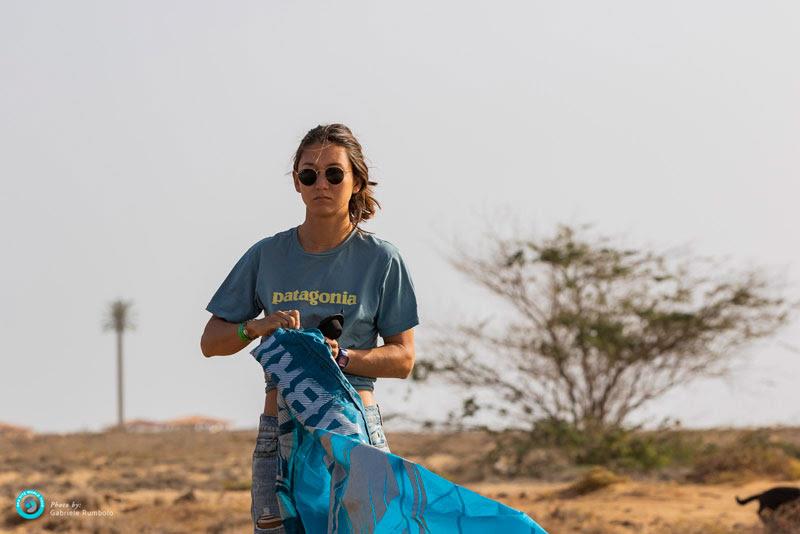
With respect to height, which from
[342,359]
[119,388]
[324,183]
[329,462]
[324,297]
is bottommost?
[329,462]

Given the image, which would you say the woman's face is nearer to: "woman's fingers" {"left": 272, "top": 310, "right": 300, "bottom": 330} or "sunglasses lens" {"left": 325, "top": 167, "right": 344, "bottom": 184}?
"sunglasses lens" {"left": 325, "top": 167, "right": 344, "bottom": 184}

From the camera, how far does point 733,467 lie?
58.5 feet

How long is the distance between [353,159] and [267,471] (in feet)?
3.41

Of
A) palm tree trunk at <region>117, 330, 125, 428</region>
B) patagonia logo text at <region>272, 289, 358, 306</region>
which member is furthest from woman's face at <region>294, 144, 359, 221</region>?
palm tree trunk at <region>117, 330, 125, 428</region>

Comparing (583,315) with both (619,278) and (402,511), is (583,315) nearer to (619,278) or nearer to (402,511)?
(619,278)


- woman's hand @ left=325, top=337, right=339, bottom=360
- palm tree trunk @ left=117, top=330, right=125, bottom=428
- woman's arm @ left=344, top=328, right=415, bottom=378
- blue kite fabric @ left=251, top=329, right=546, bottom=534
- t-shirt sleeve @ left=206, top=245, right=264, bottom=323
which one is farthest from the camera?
palm tree trunk @ left=117, top=330, right=125, bottom=428

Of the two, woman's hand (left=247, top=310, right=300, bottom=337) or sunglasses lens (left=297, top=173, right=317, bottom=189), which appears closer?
woman's hand (left=247, top=310, right=300, bottom=337)

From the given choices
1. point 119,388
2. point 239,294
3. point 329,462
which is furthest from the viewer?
point 119,388

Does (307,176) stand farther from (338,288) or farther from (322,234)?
(338,288)

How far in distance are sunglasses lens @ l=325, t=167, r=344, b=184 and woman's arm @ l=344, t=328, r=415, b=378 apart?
0.53 m

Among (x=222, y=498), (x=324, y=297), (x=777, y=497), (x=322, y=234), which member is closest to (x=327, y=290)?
(x=324, y=297)

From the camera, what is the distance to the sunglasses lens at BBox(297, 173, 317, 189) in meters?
4.05

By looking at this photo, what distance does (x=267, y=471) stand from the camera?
13.3 ft

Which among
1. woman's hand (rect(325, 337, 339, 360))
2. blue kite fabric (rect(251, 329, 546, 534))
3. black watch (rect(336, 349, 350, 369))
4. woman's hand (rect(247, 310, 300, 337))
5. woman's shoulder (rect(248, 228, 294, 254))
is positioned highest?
woman's shoulder (rect(248, 228, 294, 254))
